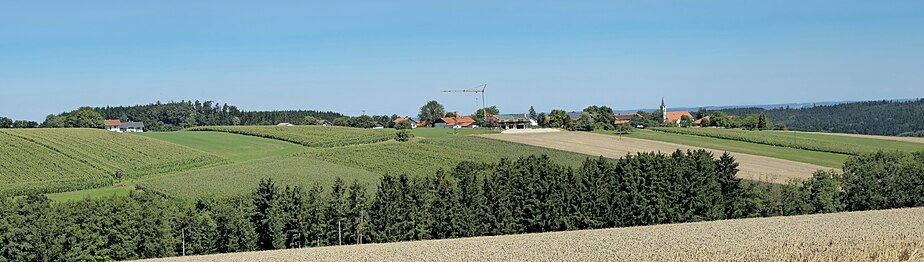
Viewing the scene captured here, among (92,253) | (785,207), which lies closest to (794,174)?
(785,207)

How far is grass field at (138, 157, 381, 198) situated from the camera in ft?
204

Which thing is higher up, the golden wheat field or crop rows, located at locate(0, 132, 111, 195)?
crop rows, located at locate(0, 132, 111, 195)

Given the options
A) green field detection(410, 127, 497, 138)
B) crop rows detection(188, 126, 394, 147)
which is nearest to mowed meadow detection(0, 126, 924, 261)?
crop rows detection(188, 126, 394, 147)

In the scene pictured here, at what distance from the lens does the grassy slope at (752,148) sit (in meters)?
87.4

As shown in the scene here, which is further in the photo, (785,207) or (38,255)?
(785,207)

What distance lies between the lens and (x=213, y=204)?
5038cm

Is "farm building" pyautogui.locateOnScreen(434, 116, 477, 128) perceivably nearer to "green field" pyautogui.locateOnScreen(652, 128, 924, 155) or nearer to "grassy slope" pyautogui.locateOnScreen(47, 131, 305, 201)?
"green field" pyautogui.locateOnScreen(652, 128, 924, 155)

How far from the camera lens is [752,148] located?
331ft

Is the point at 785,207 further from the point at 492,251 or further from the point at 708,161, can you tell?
the point at 492,251

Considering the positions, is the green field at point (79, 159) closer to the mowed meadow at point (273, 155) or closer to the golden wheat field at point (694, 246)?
the mowed meadow at point (273, 155)

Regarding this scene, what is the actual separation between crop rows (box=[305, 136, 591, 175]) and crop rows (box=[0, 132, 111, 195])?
23745 mm

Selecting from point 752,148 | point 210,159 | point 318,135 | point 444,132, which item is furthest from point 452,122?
point 210,159

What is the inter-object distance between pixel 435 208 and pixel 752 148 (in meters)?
61.6

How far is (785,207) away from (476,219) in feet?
76.2
